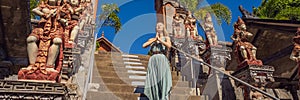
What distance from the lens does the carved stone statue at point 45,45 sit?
303 cm

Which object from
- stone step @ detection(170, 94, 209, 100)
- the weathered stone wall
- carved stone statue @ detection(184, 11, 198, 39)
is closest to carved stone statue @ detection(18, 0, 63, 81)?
the weathered stone wall

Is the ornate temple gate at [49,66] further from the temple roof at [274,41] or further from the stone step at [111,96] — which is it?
the temple roof at [274,41]

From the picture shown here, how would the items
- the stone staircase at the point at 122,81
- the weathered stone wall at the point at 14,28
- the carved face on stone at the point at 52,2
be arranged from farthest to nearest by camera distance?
the weathered stone wall at the point at 14,28 → the stone staircase at the point at 122,81 → the carved face on stone at the point at 52,2

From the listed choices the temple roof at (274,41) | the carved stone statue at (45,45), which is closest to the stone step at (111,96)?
the carved stone statue at (45,45)

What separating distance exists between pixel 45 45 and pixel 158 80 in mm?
2070

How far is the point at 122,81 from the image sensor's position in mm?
5949

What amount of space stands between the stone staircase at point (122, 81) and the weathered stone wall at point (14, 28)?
194 centimetres

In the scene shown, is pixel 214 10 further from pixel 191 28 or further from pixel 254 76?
pixel 254 76

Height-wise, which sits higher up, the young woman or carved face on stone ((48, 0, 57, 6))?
carved face on stone ((48, 0, 57, 6))

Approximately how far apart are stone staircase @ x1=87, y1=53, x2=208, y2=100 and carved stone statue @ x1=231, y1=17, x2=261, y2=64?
118 cm

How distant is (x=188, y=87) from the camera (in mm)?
5996

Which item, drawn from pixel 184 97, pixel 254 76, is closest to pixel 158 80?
pixel 184 97

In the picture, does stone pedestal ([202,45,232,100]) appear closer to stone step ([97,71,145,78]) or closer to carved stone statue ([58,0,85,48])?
stone step ([97,71,145,78])

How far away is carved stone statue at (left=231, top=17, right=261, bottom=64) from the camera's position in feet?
16.0
